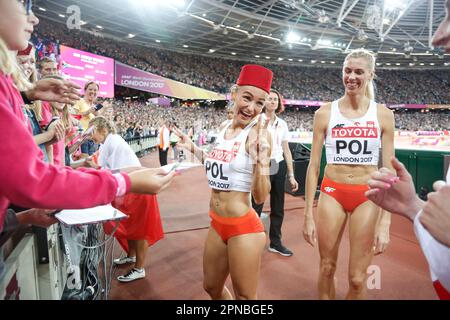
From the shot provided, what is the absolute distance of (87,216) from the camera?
1.82 meters

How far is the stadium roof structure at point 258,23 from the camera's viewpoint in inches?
687

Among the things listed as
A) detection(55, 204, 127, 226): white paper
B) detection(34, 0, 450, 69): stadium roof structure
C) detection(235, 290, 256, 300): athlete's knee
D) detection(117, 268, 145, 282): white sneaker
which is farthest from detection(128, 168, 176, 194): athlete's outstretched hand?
detection(34, 0, 450, 69): stadium roof structure

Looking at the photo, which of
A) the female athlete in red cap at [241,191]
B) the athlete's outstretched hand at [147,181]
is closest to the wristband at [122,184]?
the athlete's outstretched hand at [147,181]

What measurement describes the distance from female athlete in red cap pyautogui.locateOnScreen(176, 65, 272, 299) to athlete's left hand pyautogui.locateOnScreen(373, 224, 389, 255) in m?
0.85

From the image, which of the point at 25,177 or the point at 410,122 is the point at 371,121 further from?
the point at 410,122

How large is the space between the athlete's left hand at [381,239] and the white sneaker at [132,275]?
242 cm

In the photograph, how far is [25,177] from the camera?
0.83 meters

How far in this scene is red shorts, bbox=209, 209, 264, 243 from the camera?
6.37ft

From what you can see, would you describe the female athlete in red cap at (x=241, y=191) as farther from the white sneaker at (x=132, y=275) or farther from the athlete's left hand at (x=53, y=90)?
the white sneaker at (x=132, y=275)

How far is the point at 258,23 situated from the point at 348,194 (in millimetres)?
22138

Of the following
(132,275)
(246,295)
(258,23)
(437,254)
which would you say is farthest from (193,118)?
(437,254)

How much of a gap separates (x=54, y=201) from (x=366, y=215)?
6.73 ft

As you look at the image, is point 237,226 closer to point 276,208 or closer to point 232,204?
point 232,204

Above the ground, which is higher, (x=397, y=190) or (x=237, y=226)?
(x=397, y=190)
